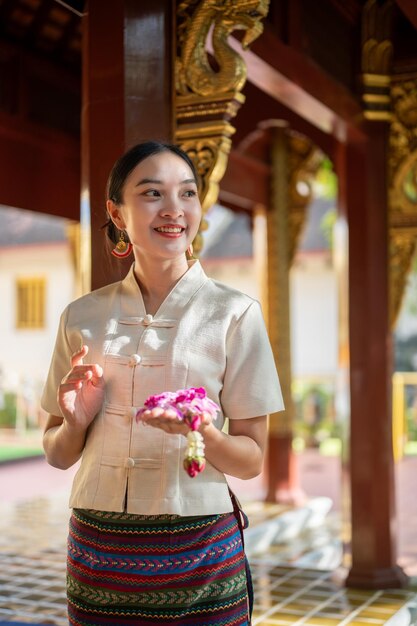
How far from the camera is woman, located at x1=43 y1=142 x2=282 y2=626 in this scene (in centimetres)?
166

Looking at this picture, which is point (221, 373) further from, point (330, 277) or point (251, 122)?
point (330, 277)

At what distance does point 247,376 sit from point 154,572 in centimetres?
40

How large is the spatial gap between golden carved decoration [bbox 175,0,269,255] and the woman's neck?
1130mm

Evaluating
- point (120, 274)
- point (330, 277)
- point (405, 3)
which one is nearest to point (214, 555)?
point (120, 274)

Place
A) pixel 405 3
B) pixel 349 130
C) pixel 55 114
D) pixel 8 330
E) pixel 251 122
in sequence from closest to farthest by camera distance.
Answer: pixel 405 3, pixel 349 130, pixel 55 114, pixel 251 122, pixel 8 330

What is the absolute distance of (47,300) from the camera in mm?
17000

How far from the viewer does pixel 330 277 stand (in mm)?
15398

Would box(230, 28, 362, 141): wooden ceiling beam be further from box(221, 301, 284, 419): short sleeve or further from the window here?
the window

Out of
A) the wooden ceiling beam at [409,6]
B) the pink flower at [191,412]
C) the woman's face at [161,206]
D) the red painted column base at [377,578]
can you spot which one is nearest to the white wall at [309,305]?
the red painted column base at [377,578]

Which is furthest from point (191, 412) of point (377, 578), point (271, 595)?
point (377, 578)

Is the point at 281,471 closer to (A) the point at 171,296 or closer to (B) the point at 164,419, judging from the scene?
(A) the point at 171,296

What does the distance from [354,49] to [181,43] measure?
6.60ft

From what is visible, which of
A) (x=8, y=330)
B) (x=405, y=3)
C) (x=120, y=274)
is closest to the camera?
(x=120, y=274)

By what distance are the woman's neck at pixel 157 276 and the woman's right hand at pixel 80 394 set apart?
176mm
